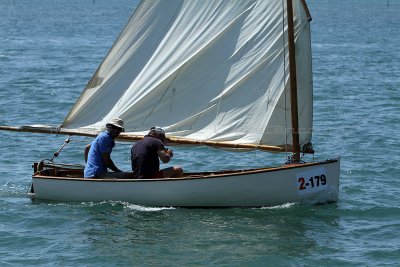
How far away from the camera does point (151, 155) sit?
62.8 feet

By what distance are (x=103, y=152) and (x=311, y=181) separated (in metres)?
4.05

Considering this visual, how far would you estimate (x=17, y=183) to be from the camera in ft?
73.6

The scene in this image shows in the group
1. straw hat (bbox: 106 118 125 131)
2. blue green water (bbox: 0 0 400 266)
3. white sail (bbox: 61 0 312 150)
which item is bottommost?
blue green water (bbox: 0 0 400 266)

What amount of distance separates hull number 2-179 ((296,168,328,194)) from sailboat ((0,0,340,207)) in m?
0.02

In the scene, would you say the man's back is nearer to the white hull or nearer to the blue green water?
the white hull

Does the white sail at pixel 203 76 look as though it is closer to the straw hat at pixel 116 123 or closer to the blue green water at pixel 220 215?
the straw hat at pixel 116 123

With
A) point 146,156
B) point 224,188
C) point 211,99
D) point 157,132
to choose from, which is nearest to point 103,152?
point 146,156

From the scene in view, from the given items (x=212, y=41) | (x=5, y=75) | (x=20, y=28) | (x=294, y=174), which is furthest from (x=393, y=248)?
(x=20, y=28)

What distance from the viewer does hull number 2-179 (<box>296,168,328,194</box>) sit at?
754 inches

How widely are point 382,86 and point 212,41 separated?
2305 centimetres

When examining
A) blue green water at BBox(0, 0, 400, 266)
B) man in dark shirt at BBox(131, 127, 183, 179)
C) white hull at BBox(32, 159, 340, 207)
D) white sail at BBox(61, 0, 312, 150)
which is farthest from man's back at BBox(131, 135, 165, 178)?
white sail at BBox(61, 0, 312, 150)

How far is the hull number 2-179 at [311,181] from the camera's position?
19141 mm

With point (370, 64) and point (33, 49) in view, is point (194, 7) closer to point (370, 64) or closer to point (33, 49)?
point (370, 64)

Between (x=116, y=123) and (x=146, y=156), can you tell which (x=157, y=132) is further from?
(x=116, y=123)
